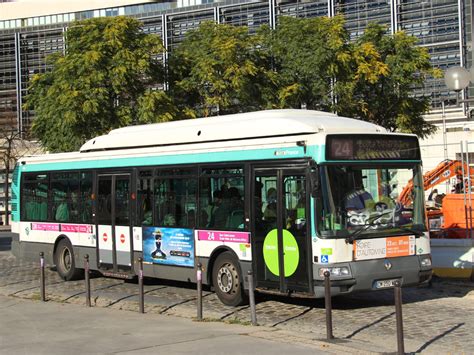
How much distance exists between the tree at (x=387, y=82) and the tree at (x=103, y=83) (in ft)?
22.6

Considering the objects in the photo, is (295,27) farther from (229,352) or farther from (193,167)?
(229,352)

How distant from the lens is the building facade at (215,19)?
204 ft

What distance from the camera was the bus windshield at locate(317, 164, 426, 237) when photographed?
9.75m

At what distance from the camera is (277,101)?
2491 centimetres

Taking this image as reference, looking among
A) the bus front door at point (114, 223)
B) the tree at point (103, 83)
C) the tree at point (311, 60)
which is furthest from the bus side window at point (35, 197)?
the tree at point (311, 60)

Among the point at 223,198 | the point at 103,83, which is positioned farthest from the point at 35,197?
the point at 103,83

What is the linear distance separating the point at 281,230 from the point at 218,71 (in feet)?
49.5

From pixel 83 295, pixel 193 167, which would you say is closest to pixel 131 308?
pixel 83 295

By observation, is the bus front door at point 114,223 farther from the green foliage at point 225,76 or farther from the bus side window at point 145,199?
the green foliage at point 225,76

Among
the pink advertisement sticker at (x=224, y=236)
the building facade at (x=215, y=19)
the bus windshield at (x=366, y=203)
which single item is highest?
the building facade at (x=215, y=19)

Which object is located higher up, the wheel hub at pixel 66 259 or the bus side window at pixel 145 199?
the bus side window at pixel 145 199

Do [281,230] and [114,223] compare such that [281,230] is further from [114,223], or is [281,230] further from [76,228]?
[76,228]

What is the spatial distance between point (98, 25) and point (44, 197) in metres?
10.3

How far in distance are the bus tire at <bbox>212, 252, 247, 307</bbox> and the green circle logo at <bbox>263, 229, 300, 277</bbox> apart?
28.5 inches
